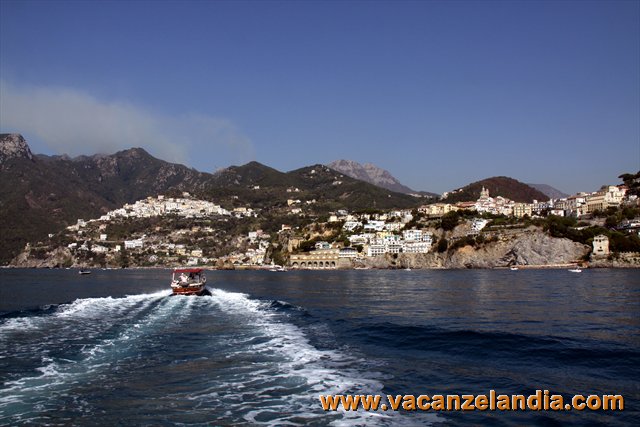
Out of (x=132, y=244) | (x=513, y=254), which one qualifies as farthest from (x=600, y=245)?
(x=132, y=244)

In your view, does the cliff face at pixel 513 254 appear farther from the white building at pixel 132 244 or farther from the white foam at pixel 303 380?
the white building at pixel 132 244

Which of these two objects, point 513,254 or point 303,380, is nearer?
point 303,380

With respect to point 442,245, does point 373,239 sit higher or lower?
higher

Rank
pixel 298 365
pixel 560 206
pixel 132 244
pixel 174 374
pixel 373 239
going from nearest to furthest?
pixel 174 374 → pixel 298 365 → pixel 373 239 → pixel 560 206 → pixel 132 244

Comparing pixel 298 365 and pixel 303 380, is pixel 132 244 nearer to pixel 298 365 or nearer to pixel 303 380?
pixel 298 365

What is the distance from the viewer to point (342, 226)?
570 ft

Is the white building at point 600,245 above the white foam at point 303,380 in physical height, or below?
above

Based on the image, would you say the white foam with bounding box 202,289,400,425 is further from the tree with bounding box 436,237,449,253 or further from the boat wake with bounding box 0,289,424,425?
the tree with bounding box 436,237,449,253

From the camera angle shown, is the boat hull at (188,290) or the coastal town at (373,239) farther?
the coastal town at (373,239)

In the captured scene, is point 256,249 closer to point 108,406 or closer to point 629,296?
point 629,296

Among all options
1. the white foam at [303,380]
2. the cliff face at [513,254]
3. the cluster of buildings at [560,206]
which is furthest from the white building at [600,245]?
the white foam at [303,380]

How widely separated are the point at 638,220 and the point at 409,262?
52936mm

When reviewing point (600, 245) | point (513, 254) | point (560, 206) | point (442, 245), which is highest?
point (560, 206)

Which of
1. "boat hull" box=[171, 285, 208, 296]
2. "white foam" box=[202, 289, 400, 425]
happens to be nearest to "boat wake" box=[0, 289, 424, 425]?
"white foam" box=[202, 289, 400, 425]
